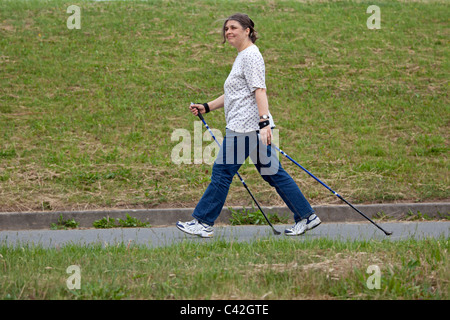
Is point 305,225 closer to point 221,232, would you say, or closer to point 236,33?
point 221,232

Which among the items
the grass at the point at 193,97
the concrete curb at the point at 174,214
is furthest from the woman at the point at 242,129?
the grass at the point at 193,97

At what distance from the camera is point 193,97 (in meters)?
12.4

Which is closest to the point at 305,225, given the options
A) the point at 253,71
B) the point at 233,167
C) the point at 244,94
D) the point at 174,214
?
the point at 233,167

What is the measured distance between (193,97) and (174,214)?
197 inches

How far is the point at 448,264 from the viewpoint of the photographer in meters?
3.87

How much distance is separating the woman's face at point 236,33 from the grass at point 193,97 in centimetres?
312

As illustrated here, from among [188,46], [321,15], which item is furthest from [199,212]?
[321,15]

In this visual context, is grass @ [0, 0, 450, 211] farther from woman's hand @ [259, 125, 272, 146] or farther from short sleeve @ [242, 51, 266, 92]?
short sleeve @ [242, 51, 266, 92]

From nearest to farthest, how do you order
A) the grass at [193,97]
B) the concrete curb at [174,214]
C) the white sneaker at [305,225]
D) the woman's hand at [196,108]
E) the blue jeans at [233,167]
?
the blue jeans at [233,167] < the white sneaker at [305,225] < the woman's hand at [196,108] < the concrete curb at [174,214] < the grass at [193,97]

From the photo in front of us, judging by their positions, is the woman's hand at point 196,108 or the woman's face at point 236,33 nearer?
the woman's face at point 236,33

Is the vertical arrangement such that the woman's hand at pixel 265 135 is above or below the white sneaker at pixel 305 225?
above

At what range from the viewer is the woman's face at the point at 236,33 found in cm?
568

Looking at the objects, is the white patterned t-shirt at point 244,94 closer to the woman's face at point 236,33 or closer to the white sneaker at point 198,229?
the woman's face at point 236,33

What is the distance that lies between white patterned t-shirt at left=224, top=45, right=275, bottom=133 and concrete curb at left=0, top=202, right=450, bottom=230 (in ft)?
8.09
